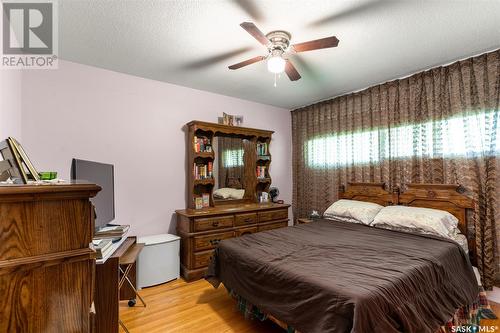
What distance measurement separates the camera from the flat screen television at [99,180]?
1.87 m

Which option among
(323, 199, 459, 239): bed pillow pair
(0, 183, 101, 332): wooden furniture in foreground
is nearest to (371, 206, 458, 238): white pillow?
(323, 199, 459, 239): bed pillow pair

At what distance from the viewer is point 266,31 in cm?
209

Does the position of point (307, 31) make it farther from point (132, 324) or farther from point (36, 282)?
point (132, 324)

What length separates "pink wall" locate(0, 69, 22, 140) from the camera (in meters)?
1.89

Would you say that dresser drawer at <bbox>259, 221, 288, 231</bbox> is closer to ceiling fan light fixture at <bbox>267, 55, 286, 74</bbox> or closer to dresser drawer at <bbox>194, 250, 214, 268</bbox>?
dresser drawer at <bbox>194, 250, 214, 268</bbox>

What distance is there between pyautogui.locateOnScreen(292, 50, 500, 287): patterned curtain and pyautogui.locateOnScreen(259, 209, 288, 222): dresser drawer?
67cm

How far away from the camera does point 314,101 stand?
4199 mm

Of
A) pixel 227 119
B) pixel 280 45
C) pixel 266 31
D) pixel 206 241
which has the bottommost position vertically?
pixel 206 241

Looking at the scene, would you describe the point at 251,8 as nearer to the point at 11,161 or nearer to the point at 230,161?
the point at 11,161

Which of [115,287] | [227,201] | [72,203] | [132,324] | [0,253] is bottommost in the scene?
[132,324]

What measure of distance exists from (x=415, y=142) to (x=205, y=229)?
290 centimetres

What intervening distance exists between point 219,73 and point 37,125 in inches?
81.9

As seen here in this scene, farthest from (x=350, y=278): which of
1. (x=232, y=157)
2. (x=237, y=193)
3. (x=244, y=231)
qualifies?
(x=232, y=157)

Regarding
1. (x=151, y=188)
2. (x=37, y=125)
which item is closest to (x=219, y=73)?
→ (x=151, y=188)
